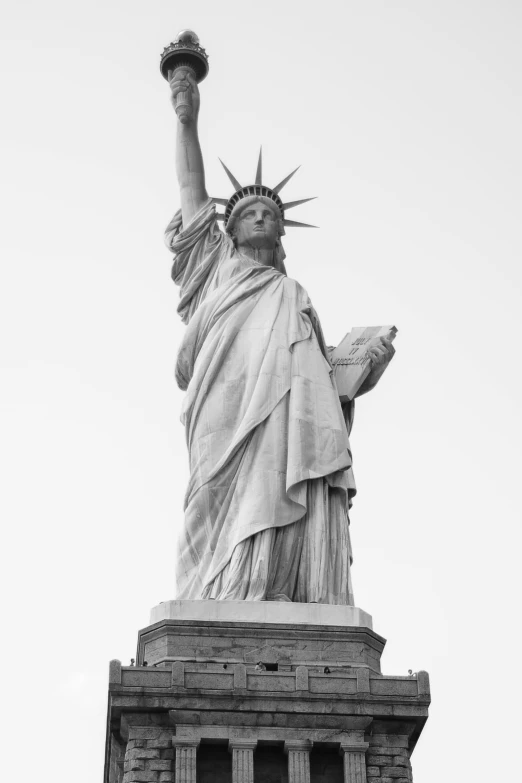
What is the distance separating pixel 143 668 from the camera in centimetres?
2770

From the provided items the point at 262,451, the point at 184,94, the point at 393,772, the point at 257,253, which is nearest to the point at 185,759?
the point at 393,772

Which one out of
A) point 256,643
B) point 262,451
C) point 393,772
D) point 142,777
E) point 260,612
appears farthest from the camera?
point 262,451

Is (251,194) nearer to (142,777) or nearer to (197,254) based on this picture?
(197,254)

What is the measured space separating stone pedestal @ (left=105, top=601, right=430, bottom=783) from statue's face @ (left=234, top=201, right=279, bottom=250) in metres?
8.01

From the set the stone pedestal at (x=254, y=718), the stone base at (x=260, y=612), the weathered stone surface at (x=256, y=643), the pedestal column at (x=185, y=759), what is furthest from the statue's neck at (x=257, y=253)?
the pedestal column at (x=185, y=759)

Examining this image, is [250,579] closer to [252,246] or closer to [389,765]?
[389,765]

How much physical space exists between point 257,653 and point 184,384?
589cm

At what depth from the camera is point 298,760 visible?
27281mm

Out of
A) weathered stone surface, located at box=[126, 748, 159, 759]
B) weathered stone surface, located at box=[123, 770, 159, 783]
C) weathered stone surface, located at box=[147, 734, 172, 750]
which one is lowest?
weathered stone surface, located at box=[123, 770, 159, 783]

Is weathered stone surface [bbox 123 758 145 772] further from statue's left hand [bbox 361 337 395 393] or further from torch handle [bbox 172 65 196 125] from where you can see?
torch handle [bbox 172 65 196 125]

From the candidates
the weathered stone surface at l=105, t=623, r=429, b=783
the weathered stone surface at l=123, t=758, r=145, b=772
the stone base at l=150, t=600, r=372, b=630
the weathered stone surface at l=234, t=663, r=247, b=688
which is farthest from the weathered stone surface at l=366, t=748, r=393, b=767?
the weathered stone surface at l=123, t=758, r=145, b=772

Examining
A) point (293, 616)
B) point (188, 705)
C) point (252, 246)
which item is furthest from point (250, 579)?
point (252, 246)

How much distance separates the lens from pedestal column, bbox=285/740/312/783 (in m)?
27.2

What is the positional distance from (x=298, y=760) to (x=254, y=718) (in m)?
0.83
